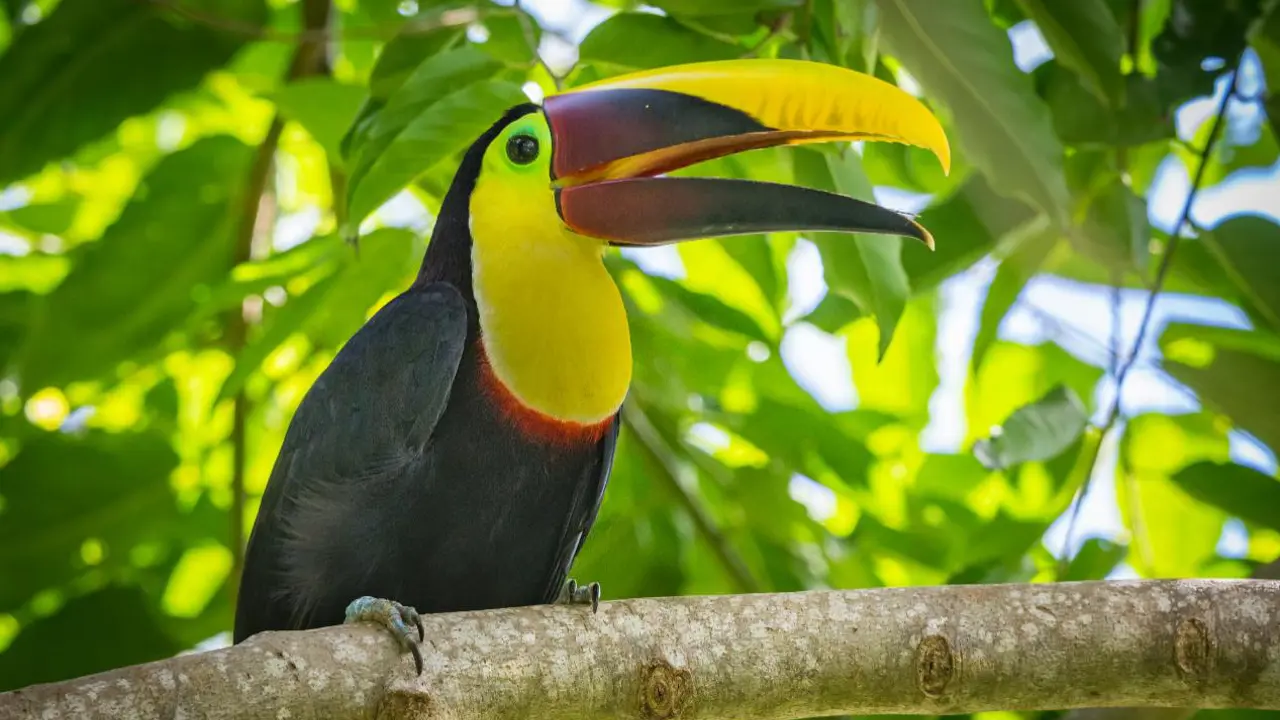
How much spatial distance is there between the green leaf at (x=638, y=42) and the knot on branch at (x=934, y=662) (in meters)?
1.20

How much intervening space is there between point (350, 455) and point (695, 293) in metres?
1.13

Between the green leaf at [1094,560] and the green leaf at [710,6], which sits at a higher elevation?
the green leaf at [710,6]

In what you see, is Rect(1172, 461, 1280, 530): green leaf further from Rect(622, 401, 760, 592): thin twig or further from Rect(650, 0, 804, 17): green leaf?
Rect(650, 0, 804, 17): green leaf

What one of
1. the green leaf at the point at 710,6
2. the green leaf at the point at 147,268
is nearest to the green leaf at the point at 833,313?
the green leaf at the point at 710,6

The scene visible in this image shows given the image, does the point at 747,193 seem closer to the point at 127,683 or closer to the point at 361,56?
Answer: the point at 127,683

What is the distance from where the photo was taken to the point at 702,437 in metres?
3.78

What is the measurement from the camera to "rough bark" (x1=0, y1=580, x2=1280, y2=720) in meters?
1.92

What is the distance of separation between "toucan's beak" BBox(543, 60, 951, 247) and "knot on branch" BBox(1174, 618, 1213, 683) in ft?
2.37

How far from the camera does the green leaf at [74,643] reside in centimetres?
292

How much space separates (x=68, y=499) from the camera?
10.9 ft

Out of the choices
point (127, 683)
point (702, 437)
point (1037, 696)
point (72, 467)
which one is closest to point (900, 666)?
point (1037, 696)

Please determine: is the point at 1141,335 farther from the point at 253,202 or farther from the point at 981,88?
the point at 253,202

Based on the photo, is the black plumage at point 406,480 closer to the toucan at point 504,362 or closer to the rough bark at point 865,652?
the toucan at point 504,362

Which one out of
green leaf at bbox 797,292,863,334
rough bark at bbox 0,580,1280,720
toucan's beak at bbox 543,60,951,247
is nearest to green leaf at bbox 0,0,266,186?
toucan's beak at bbox 543,60,951,247
